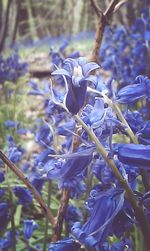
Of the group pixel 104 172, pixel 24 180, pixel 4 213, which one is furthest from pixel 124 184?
pixel 4 213

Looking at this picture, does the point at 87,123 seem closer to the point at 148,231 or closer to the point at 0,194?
the point at 148,231

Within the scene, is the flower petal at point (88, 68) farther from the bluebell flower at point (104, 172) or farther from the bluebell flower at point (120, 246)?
the bluebell flower at point (120, 246)

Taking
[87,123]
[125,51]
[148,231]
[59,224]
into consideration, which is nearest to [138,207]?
[148,231]

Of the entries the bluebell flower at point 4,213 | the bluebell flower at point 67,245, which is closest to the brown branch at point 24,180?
the bluebell flower at point 4,213

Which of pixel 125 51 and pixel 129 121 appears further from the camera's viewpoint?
pixel 125 51

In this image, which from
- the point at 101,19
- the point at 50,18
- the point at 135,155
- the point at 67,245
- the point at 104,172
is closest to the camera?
the point at 135,155

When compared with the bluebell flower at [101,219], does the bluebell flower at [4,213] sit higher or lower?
lower

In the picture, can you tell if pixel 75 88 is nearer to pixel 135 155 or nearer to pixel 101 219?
pixel 135 155

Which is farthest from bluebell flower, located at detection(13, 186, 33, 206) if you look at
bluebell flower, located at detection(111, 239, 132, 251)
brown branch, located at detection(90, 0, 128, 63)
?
bluebell flower, located at detection(111, 239, 132, 251)
